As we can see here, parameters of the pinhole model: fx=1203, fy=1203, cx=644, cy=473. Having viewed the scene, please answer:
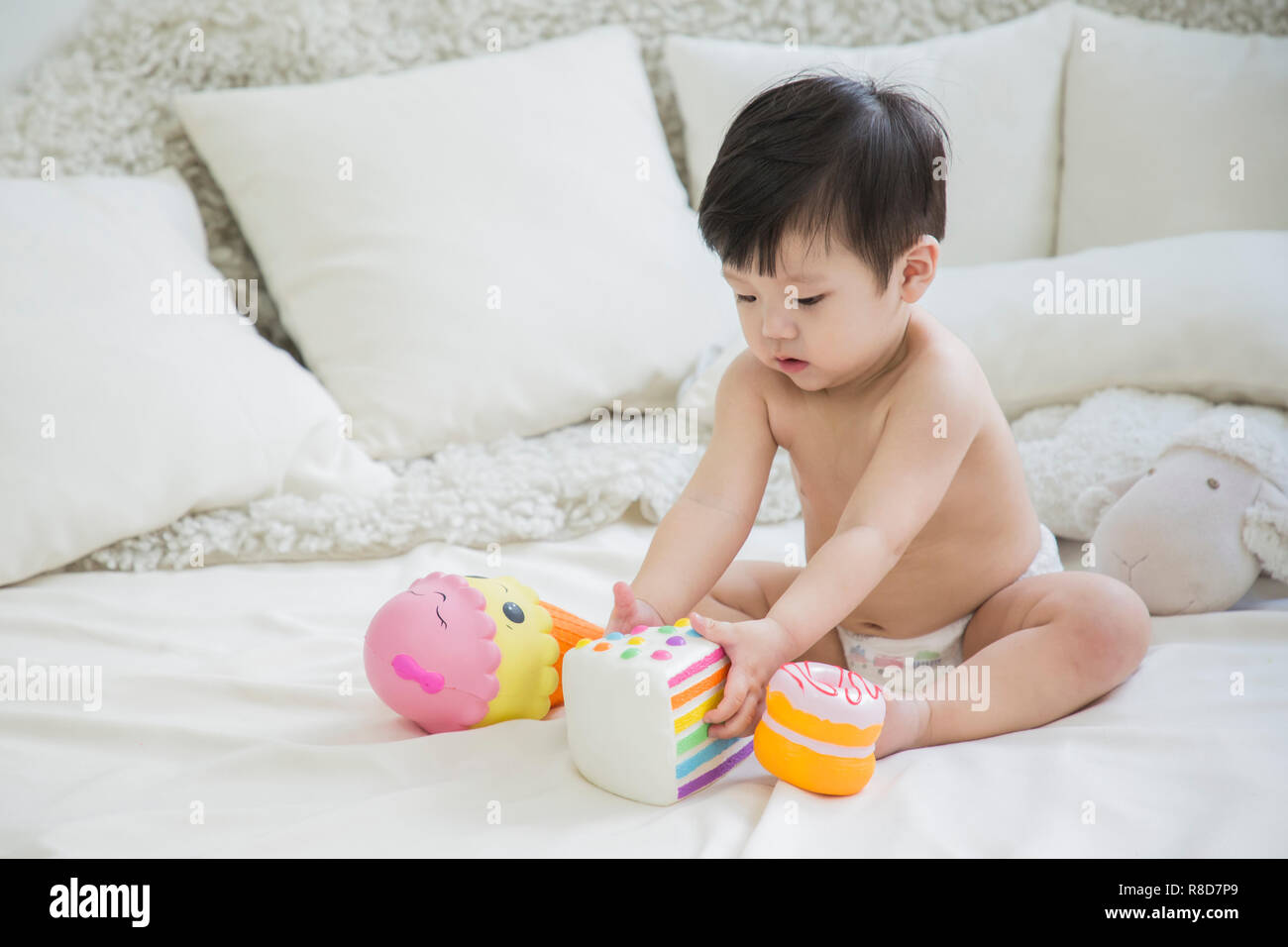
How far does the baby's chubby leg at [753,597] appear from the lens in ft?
3.46

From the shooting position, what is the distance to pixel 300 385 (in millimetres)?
1453

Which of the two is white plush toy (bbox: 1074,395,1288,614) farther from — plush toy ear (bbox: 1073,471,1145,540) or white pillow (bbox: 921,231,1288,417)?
white pillow (bbox: 921,231,1288,417)

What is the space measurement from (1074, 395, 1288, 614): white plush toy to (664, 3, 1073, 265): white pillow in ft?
2.19

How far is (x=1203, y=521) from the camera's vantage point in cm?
107

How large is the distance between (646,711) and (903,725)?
7.9 inches

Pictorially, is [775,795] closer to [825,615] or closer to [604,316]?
[825,615]

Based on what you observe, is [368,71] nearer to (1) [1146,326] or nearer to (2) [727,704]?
(1) [1146,326]

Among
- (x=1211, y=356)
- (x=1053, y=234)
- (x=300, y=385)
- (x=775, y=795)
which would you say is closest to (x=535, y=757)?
(x=775, y=795)

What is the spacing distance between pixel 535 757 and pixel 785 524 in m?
0.57

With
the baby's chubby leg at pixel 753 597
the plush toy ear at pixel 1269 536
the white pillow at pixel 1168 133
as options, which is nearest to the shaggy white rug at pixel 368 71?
the white pillow at pixel 1168 133

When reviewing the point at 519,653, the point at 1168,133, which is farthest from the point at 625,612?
the point at 1168,133

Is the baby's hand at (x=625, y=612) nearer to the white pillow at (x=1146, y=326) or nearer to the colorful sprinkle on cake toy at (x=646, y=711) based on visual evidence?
the colorful sprinkle on cake toy at (x=646, y=711)

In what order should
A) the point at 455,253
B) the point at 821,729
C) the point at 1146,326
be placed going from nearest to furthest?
the point at 821,729, the point at 1146,326, the point at 455,253

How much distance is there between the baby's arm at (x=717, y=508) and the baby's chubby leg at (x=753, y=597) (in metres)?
0.05
